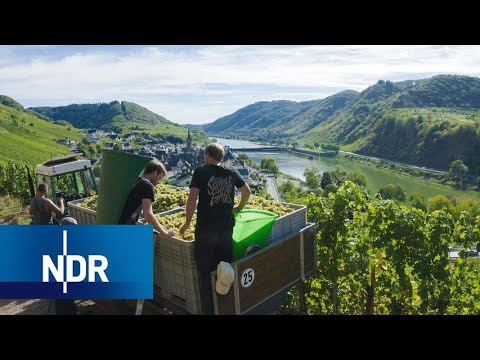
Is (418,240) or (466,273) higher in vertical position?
(418,240)

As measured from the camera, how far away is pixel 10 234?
479 cm


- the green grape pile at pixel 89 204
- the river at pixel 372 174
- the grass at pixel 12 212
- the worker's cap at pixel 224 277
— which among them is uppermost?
the green grape pile at pixel 89 204

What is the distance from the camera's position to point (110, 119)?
178875 millimetres

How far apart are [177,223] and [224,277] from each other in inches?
46.1

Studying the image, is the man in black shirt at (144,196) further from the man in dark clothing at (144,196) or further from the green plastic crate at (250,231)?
the green plastic crate at (250,231)

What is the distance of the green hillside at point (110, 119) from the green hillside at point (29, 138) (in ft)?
77.8

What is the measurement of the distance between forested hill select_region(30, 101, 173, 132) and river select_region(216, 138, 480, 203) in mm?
56158

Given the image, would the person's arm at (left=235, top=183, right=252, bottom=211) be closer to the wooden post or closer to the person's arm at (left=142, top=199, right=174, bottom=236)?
the person's arm at (left=142, top=199, right=174, bottom=236)

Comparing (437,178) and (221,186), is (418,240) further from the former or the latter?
(437,178)

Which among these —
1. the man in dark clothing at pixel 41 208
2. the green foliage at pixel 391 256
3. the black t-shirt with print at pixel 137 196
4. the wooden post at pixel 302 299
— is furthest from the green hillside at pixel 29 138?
the black t-shirt with print at pixel 137 196

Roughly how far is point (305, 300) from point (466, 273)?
2.47m

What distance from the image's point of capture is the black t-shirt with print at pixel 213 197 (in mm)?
4250

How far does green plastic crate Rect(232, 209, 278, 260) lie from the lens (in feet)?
14.6
